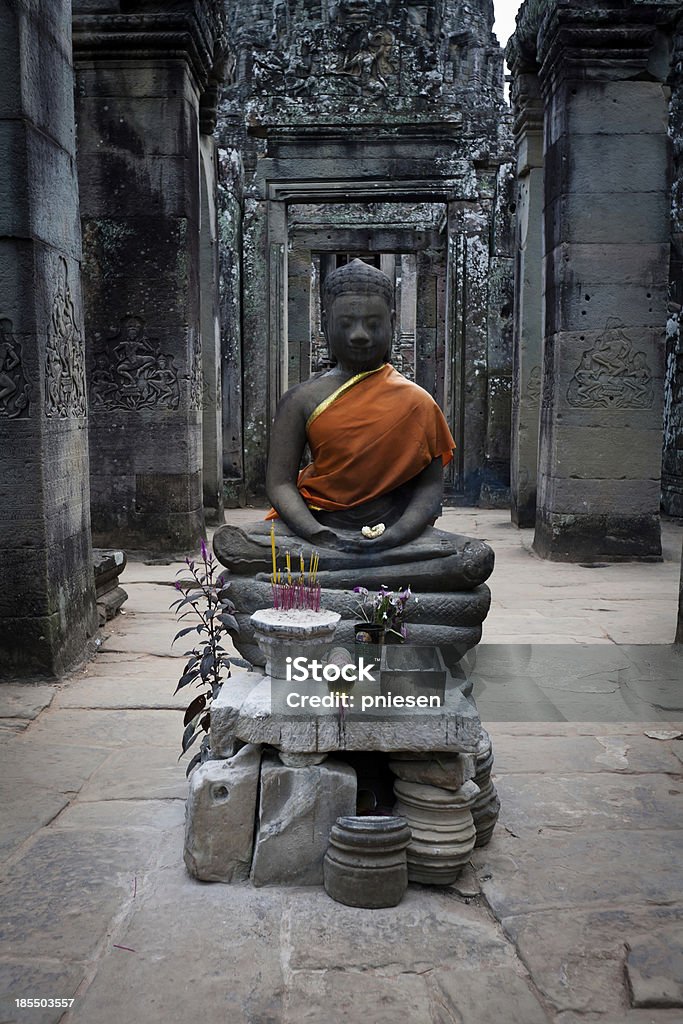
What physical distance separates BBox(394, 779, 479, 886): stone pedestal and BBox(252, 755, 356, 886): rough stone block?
19cm

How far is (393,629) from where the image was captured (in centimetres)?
303

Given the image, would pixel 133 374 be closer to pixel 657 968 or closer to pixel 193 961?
pixel 193 961

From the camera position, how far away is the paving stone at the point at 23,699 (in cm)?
427

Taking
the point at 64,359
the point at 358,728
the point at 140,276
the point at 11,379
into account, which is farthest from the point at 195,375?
the point at 358,728

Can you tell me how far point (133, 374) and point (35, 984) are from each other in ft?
21.9

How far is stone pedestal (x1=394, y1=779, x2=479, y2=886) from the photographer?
2.68 meters

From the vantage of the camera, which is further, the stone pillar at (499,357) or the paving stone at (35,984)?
the stone pillar at (499,357)

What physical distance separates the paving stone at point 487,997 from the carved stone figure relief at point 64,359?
136 inches

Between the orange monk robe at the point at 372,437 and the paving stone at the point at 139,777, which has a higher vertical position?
the orange monk robe at the point at 372,437

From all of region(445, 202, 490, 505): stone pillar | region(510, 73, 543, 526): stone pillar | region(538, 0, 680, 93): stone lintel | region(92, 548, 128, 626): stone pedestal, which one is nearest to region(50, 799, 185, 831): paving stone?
region(92, 548, 128, 626): stone pedestal

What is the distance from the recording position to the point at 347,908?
8.48 feet

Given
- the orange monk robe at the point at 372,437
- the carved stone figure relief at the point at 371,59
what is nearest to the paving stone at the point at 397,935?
the orange monk robe at the point at 372,437

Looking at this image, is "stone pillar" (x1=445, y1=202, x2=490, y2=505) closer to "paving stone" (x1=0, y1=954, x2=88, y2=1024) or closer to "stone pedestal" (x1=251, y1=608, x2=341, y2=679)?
"stone pedestal" (x1=251, y1=608, x2=341, y2=679)

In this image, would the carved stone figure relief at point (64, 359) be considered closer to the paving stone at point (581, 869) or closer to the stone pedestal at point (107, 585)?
the stone pedestal at point (107, 585)
